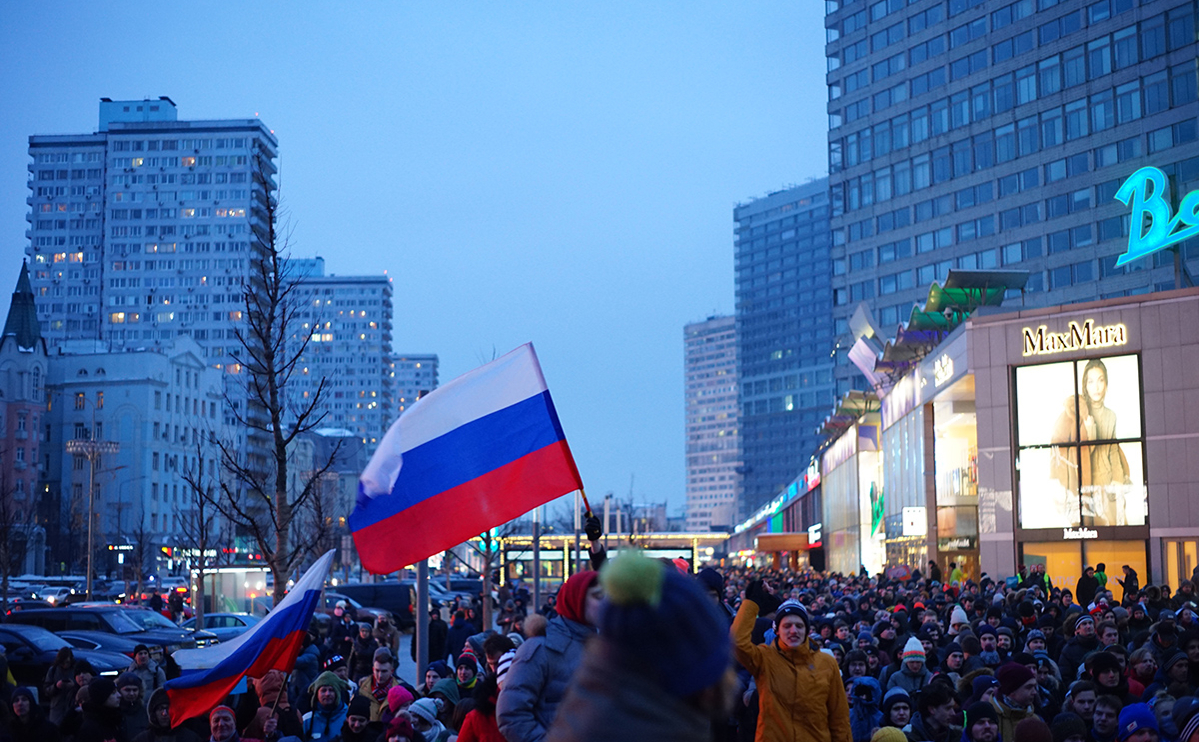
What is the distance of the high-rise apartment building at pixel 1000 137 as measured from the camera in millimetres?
68938

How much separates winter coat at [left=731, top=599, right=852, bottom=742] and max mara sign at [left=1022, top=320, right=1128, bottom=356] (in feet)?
104

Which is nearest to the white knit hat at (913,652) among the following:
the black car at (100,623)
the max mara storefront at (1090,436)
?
the black car at (100,623)

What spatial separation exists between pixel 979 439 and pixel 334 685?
102ft

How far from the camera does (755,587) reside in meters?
7.44

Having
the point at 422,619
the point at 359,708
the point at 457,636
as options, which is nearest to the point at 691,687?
the point at 359,708

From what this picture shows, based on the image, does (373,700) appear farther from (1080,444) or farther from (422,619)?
(1080,444)

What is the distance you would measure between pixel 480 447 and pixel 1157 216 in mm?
33482

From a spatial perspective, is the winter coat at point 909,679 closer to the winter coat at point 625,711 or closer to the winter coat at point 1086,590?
the winter coat at point 625,711

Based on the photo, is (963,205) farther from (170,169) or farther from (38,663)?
(170,169)

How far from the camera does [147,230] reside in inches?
7495

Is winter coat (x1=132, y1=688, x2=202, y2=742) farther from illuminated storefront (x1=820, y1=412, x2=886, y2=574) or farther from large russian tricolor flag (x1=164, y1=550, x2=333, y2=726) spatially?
illuminated storefront (x1=820, y1=412, x2=886, y2=574)

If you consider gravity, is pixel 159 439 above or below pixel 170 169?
below

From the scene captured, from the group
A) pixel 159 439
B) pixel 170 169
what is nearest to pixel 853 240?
pixel 159 439

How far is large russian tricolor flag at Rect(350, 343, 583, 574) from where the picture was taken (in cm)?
856
